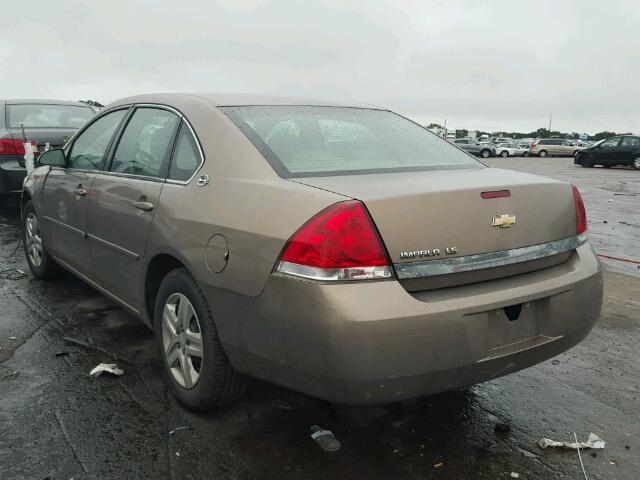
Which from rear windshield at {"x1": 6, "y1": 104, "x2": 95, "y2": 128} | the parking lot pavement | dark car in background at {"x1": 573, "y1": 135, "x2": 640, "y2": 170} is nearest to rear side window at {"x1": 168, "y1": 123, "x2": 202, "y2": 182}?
the parking lot pavement

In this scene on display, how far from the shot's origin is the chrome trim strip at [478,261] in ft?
7.57

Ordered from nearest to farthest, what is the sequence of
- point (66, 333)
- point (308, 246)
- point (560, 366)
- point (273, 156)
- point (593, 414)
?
point (308, 246) → point (273, 156) → point (593, 414) → point (560, 366) → point (66, 333)

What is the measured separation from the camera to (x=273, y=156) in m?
2.74

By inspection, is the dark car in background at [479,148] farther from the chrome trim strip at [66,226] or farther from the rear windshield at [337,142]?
the rear windshield at [337,142]

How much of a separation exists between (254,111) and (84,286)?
114 inches

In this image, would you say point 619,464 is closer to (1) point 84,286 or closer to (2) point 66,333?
(2) point 66,333

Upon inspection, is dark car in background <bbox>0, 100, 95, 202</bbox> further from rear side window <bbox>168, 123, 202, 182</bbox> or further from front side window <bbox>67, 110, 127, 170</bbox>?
rear side window <bbox>168, 123, 202, 182</bbox>

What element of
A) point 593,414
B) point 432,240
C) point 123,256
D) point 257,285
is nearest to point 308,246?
point 257,285

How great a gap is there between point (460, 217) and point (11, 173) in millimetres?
7356

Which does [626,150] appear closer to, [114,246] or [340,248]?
[114,246]

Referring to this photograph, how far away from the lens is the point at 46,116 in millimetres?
8805

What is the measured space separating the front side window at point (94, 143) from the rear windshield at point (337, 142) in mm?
1315

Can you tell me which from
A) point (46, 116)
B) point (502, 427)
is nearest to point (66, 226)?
point (502, 427)

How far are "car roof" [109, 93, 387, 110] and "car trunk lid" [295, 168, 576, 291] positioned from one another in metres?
0.95
